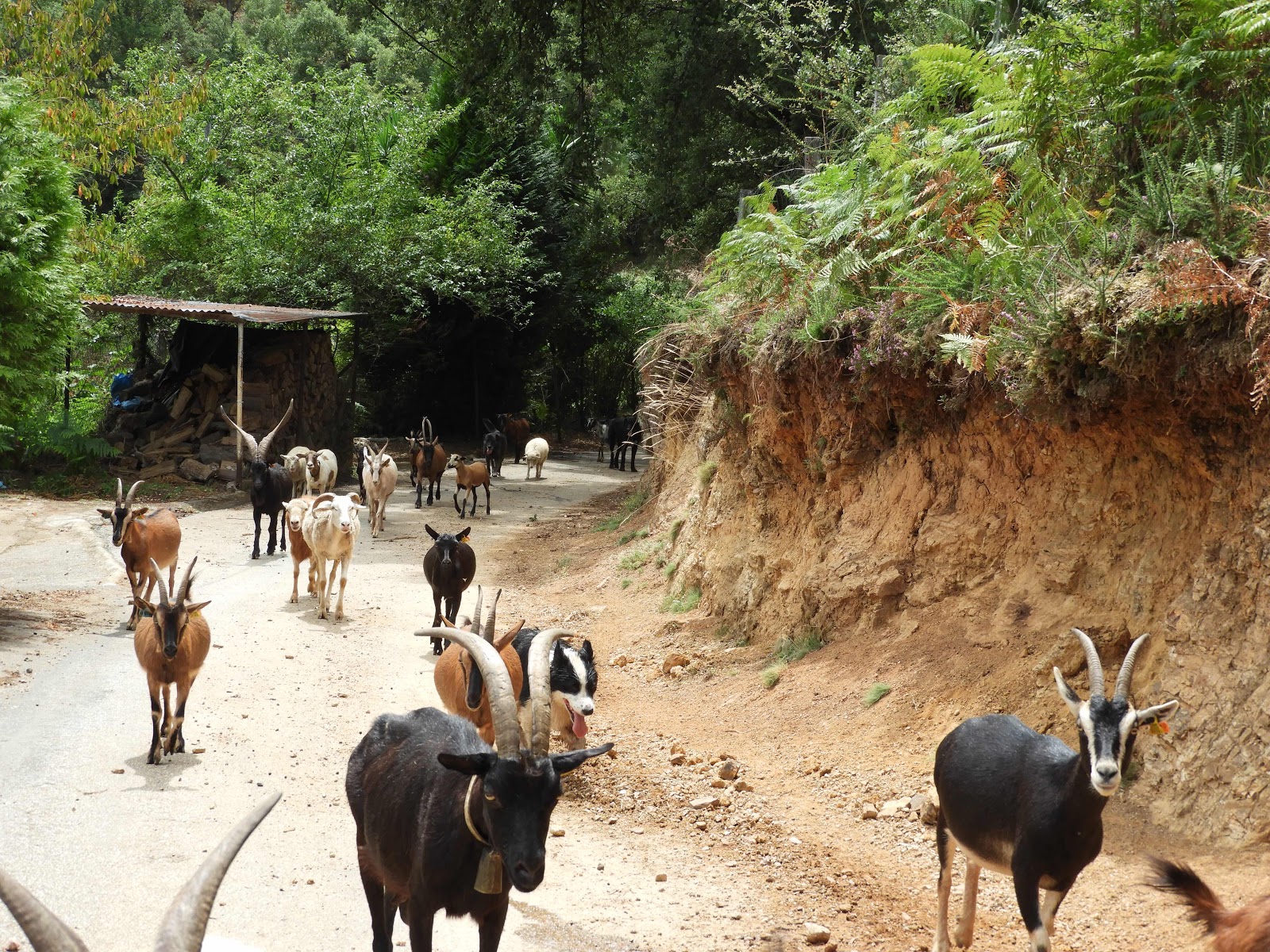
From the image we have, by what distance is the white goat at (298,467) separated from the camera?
21.7 meters

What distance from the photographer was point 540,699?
14.8ft

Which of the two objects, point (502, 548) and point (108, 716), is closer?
point (108, 716)

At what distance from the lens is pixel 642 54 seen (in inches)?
953

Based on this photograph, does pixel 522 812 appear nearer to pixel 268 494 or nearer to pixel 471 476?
pixel 268 494

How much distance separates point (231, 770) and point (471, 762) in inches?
192

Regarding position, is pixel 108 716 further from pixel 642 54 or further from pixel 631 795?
pixel 642 54

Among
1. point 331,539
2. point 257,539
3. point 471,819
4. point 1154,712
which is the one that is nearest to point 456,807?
point 471,819

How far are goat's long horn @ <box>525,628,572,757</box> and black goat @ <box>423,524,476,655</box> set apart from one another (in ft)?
25.5

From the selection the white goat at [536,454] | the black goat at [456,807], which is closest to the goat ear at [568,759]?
the black goat at [456,807]

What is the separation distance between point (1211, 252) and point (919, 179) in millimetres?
3993

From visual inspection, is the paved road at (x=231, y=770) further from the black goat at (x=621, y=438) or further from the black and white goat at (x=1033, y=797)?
the black goat at (x=621, y=438)

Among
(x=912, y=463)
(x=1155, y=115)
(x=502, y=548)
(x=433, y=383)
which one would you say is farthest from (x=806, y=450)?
(x=433, y=383)

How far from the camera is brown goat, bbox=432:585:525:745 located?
7.27 metres

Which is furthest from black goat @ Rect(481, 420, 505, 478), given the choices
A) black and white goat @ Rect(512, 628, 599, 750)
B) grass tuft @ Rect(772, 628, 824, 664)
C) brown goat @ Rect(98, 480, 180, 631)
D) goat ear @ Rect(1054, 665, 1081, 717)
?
goat ear @ Rect(1054, 665, 1081, 717)
